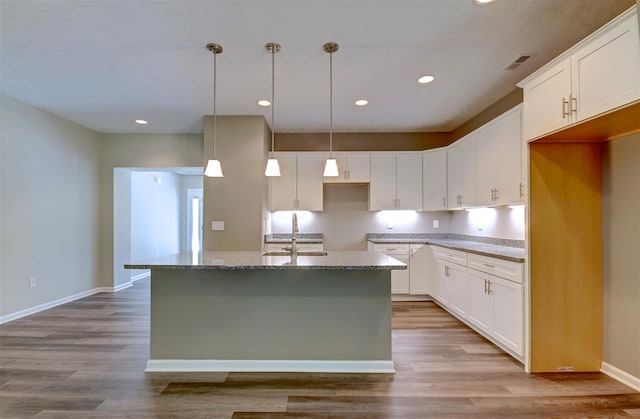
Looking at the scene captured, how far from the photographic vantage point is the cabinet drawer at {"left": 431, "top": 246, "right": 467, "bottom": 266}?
3.66 meters

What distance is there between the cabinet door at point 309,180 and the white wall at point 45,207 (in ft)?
11.6

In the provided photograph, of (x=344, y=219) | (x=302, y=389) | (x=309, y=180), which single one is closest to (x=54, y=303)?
(x=309, y=180)

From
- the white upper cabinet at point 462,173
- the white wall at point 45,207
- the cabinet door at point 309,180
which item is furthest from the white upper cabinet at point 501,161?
the white wall at point 45,207

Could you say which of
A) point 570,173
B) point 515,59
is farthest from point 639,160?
point 515,59

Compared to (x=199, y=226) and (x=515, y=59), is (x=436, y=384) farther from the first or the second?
(x=199, y=226)

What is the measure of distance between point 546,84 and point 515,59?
2.20 ft

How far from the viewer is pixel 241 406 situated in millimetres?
2098

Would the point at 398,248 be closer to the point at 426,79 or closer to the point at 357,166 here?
the point at 357,166

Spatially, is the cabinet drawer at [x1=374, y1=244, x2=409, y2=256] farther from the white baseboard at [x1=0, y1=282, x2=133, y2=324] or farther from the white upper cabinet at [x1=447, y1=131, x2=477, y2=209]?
the white baseboard at [x1=0, y1=282, x2=133, y2=324]

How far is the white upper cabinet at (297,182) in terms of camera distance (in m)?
4.96

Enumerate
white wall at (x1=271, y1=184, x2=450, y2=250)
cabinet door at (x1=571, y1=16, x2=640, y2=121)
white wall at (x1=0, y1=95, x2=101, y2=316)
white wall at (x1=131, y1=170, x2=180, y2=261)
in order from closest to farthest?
1. cabinet door at (x1=571, y1=16, x2=640, y2=121)
2. white wall at (x1=0, y1=95, x2=101, y2=316)
3. white wall at (x1=271, y1=184, x2=450, y2=250)
4. white wall at (x1=131, y1=170, x2=180, y2=261)

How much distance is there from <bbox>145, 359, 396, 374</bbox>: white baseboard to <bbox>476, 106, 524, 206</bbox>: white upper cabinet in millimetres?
2137

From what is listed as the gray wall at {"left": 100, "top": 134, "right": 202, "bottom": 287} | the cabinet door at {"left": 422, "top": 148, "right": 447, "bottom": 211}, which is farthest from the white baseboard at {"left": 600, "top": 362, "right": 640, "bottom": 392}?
the gray wall at {"left": 100, "top": 134, "right": 202, "bottom": 287}

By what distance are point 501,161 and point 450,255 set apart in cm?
133
